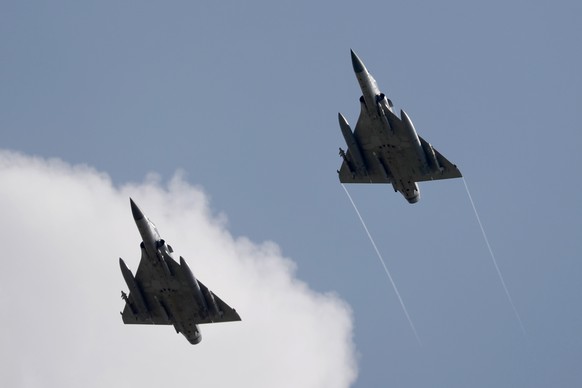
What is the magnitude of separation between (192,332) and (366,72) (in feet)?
63.6

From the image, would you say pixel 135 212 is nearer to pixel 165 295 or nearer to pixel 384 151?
pixel 165 295

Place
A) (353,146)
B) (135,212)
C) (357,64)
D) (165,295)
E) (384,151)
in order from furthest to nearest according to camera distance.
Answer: (165,295)
(353,146)
(384,151)
(135,212)
(357,64)

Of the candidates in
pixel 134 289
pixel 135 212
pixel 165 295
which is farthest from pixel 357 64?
pixel 134 289

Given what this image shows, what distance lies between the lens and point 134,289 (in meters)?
74.6

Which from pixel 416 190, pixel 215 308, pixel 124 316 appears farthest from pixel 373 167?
pixel 124 316

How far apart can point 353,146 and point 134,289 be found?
15766 millimetres

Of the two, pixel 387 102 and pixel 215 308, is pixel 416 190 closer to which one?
pixel 387 102

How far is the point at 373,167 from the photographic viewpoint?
2940 inches

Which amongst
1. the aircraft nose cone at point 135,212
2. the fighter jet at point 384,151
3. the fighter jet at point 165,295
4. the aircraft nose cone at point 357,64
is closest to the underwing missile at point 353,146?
the fighter jet at point 384,151

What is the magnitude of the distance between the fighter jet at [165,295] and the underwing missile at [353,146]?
38.3 feet

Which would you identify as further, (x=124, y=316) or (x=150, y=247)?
(x=124, y=316)

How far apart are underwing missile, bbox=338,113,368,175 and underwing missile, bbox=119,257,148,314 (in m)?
15.1

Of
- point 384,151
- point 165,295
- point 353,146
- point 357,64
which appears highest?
point 357,64

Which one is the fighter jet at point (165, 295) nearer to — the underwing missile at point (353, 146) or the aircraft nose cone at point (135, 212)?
the aircraft nose cone at point (135, 212)
